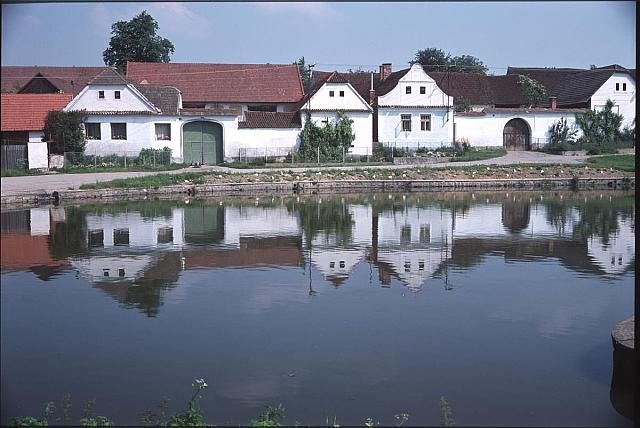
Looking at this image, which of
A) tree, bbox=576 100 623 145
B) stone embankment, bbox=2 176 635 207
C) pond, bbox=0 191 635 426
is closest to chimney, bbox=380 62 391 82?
tree, bbox=576 100 623 145

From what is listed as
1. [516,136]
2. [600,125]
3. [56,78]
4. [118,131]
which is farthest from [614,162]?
[56,78]

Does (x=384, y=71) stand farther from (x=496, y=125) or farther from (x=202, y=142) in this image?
(x=202, y=142)

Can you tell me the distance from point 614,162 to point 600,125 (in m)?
6.42

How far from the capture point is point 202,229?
16859 millimetres

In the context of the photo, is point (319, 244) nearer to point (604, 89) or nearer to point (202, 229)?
point (202, 229)

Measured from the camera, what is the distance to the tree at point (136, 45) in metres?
42.9

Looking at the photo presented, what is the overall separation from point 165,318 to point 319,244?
598 centimetres

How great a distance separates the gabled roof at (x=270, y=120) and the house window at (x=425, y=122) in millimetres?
5692

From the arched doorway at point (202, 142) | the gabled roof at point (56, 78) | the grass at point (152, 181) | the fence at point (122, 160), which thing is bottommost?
the grass at point (152, 181)

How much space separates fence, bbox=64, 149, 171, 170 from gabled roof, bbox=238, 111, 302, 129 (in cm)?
370

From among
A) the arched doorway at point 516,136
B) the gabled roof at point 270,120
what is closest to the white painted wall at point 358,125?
the gabled roof at point 270,120

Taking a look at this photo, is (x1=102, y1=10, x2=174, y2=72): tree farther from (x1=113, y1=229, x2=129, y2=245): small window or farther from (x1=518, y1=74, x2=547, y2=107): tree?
(x1=113, y1=229, x2=129, y2=245): small window

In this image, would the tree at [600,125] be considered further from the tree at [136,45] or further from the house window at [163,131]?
the tree at [136,45]

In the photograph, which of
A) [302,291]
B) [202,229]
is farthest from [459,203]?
[302,291]
